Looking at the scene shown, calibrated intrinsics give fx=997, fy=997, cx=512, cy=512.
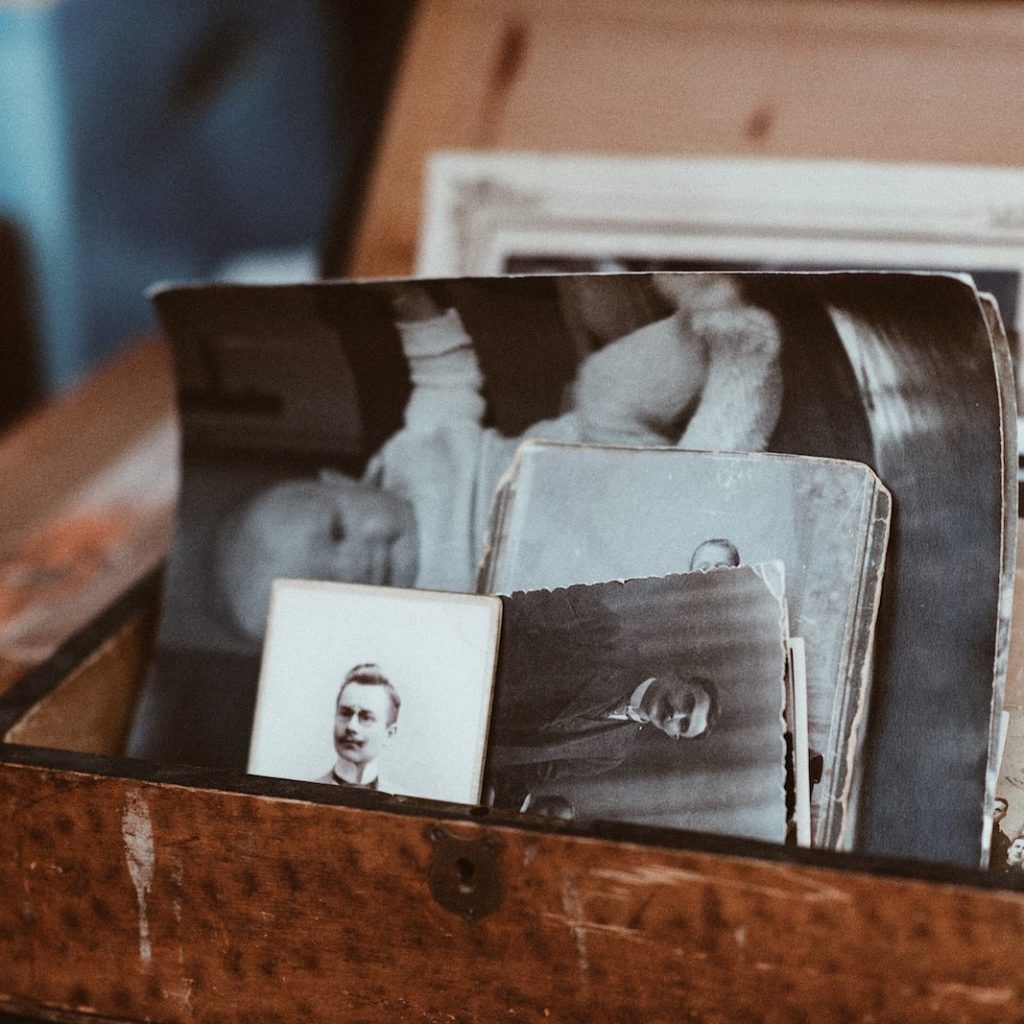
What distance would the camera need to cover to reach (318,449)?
0.77m

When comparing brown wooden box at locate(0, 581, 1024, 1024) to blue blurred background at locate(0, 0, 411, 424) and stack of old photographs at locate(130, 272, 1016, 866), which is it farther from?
blue blurred background at locate(0, 0, 411, 424)

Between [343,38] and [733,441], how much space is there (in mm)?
1675

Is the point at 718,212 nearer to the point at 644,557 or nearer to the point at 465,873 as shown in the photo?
the point at 644,557

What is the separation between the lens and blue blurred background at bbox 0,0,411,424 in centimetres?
169

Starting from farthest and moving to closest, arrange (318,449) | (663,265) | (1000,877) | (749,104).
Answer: (749,104)
(663,265)
(318,449)
(1000,877)

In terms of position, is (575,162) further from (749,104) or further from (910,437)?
(910,437)

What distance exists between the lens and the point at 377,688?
65 cm

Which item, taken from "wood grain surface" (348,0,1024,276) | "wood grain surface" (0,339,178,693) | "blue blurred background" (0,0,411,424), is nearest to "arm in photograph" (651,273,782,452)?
"wood grain surface" (348,0,1024,276)

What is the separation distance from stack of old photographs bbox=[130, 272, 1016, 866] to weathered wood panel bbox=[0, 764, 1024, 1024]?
11 cm

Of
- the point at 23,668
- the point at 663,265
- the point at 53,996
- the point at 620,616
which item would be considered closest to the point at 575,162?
the point at 663,265

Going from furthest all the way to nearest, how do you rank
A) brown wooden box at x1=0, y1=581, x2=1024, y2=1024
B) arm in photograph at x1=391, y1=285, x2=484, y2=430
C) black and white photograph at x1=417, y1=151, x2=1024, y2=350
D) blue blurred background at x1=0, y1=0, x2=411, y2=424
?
blue blurred background at x1=0, y1=0, x2=411, y2=424 < black and white photograph at x1=417, y1=151, x2=1024, y2=350 < arm in photograph at x1=391, y1=285, x2=484, y2=430 < brown wooden box at x1=0, y1=581, x2=1024, y2=1024

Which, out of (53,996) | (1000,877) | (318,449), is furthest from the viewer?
(318,449)

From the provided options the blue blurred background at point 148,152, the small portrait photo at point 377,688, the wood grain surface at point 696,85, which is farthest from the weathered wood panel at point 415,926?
the blue blurred background at point 148,152

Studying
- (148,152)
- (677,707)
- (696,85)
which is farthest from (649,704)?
(148,152)
